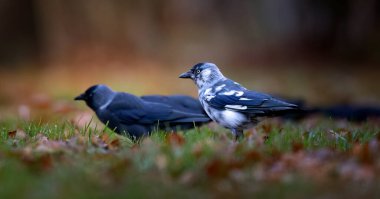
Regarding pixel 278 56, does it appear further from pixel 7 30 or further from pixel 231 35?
pixel 7 30

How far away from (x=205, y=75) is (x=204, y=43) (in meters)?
11.8

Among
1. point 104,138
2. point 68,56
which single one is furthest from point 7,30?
point 104,138

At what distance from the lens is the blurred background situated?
19.0 metres

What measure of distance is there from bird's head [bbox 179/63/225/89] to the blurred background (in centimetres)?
996

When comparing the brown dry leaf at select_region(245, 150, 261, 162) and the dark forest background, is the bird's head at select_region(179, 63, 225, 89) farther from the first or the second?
the dark forest background

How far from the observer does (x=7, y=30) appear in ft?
78.0

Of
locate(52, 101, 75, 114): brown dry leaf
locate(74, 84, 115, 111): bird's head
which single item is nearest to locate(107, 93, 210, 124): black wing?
locate(74, 84, 115, 111): bird's head

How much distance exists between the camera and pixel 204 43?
19703mm

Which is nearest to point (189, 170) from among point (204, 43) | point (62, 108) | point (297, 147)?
point (297, 147)

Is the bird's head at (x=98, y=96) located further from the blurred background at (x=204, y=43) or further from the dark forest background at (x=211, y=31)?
the dark forest background at (x=211, y=31)

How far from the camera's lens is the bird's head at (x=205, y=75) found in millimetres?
7964

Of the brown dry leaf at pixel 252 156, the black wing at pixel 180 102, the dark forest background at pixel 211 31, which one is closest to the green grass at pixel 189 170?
the brown dry leaf at pixel 252 156

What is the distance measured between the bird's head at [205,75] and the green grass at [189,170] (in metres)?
1.60

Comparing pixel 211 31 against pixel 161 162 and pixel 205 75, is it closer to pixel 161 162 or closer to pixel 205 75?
pixel 205 75
